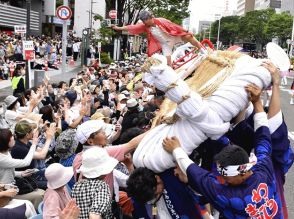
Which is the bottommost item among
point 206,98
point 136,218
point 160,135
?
point 136,218

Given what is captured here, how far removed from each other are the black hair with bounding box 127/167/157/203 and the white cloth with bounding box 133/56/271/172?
0.06m

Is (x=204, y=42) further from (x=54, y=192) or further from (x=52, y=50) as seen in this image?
(x=52, y=50)

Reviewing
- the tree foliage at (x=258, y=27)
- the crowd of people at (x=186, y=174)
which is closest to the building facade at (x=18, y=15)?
the tree foliage at (x=258, y=27)

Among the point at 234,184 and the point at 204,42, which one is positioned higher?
the point at 204,42

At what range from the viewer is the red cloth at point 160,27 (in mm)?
4008

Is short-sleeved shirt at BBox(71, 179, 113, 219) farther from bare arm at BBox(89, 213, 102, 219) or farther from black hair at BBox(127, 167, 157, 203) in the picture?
black hair at BBox(127, 167, 157, 203)

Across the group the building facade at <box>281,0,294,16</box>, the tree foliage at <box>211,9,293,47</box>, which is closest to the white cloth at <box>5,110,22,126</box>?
the tree foliage at <box>211,9,293,47</box>

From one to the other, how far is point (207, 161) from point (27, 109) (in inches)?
172

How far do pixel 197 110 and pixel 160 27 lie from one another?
1619mm

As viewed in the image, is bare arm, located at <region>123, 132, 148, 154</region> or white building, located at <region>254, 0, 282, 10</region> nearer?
bare arm, located at <region>123, 132, 148, 154</region>

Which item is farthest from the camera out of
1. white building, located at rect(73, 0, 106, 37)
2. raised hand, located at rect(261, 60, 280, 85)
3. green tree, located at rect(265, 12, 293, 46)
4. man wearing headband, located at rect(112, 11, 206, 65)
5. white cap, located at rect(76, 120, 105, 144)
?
green tree, located at rect(265, 12, 293, 46)

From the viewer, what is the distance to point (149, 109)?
663 centimetres

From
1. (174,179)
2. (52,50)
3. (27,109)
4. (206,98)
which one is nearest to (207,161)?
(174,179)

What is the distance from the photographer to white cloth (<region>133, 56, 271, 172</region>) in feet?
8.42
